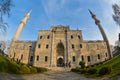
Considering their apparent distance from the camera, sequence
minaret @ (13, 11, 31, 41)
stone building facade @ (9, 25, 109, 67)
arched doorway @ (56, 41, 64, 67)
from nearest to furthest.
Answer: stone building facade @ (9, 25, 109, 67) → arched doorway @ (56, 41, 64, 67) → minaret @ (13, 11, 31, 41)

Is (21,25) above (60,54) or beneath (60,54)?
above

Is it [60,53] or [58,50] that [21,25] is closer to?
[58,50]

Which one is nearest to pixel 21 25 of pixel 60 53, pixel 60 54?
pixel 60 53

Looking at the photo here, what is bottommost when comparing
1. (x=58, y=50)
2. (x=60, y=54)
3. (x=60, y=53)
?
(x=60, y=54)

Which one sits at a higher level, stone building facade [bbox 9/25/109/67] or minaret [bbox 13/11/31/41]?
minaret [bbox 13/11/31/41]

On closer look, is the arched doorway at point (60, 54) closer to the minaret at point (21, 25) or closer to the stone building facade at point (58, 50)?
the stone building facade at point (58, 50)

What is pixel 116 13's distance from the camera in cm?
3103

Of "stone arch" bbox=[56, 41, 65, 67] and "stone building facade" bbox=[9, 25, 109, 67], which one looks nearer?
"stone building facade" bbox=[9, 25, 109, 67]

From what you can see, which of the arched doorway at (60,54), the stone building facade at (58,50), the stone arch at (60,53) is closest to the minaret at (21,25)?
the stone building facade at (58,50)

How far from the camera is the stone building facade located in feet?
192

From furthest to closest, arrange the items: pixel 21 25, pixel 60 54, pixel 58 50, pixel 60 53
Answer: pixel 21 25, pixel 58 50, pixel 60 53, pixel 60 54

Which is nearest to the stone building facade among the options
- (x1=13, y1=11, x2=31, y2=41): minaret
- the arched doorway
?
the arched doorway

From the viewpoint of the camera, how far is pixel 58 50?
207 ft

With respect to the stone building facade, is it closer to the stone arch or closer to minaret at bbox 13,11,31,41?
the stone arch
